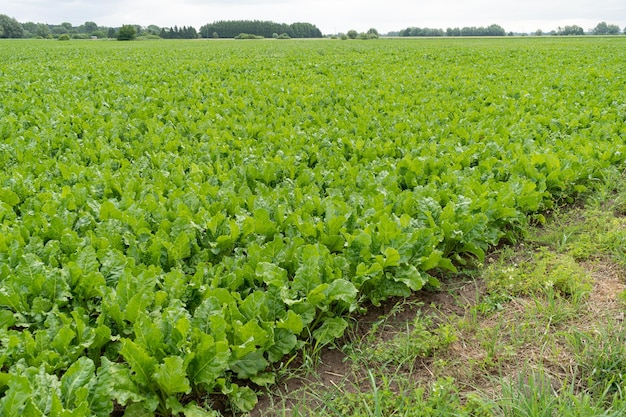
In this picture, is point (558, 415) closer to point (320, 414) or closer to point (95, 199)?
point (320, 414)

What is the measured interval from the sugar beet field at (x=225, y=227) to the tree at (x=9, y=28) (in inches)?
4015

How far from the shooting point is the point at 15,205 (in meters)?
4.74

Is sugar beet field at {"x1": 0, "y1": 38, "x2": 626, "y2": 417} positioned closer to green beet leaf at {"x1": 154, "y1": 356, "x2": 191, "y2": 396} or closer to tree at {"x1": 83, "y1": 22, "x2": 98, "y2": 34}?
green beet leaf at {"x1": 154, "y1": 356, "x2": 191, "y2": 396}

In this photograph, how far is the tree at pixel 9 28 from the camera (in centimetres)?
9144

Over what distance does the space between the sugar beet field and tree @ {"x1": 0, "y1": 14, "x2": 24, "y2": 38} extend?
10198cm

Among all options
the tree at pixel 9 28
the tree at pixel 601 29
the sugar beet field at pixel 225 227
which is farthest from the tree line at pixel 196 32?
the sugar beet field at pixel 225 227

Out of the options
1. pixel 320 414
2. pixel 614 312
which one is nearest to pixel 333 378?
pixel 320 414

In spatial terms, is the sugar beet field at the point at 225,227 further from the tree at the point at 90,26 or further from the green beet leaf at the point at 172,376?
the tree at the point at 90,26

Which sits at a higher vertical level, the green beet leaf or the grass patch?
the green beet leaf

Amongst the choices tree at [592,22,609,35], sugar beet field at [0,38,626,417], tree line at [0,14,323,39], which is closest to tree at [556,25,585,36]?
tree at [592,22,609,35]

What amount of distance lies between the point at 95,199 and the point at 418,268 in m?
3.14

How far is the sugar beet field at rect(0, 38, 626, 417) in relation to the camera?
2594mm

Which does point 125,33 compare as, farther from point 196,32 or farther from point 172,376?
point 172,376

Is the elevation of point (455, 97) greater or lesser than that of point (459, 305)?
greater
